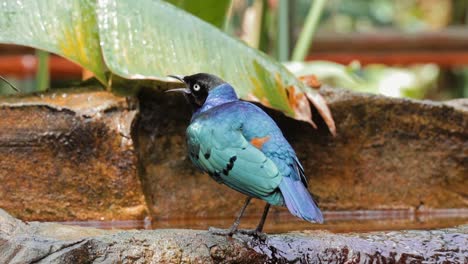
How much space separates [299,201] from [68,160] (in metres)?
2.06

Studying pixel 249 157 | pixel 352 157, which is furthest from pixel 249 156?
pixel 352 157

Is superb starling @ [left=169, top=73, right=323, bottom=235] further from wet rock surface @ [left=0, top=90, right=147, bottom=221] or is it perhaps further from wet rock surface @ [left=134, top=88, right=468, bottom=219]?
wet rock surface @ [left=134, top=88, right=468, bottom=219]

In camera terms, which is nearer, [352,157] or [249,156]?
[249,156]

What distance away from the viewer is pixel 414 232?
3500 millimetres

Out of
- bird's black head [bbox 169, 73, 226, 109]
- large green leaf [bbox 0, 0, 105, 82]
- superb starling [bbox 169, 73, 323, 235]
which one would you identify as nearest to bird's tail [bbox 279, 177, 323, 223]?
superb starling [bbox 169, 73, 323, 235]

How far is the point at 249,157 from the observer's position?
3.40 metres

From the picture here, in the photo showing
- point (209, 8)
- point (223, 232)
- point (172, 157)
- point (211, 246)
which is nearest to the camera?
point (211, 246)

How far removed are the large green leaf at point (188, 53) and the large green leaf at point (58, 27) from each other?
0.08 meters

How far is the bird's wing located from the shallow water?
3.09 feet

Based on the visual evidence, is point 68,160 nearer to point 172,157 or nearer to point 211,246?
point 172,157

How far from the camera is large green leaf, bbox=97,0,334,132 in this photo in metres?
4.99

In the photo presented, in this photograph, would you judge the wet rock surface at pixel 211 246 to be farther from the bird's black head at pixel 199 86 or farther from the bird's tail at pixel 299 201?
the bird's black head at pixel 199 86

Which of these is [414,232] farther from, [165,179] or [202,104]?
[165,179]

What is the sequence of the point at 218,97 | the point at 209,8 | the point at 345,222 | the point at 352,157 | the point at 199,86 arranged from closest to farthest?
Result: the point at 218,97 → the point at 199,86 → the point at 345,222 → the point at 352,157 → the point at 209,8
